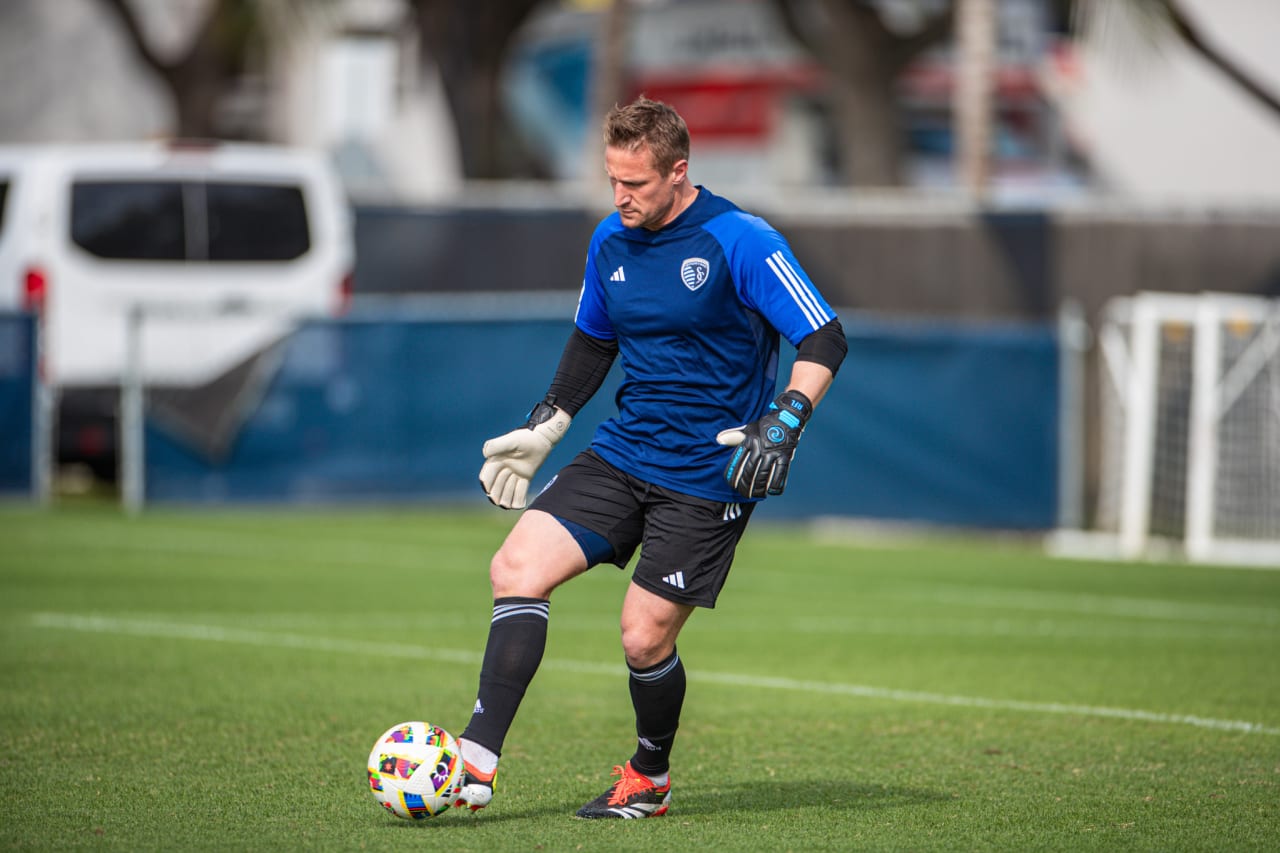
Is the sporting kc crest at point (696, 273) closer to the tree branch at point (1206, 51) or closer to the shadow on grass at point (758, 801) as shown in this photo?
the shadow on grass at point (758, 801)

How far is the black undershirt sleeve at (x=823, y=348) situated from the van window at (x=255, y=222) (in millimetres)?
11716

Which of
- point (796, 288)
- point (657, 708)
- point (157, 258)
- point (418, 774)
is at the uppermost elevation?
point (157, 258)

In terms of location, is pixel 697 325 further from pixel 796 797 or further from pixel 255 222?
pixel 255 222

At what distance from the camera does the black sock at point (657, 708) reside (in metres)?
6.49

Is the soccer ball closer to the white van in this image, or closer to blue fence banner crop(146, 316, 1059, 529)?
blue fence banner crop(146, 316, 1059, 529)

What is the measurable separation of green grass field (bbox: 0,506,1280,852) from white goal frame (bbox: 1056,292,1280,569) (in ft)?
3.06

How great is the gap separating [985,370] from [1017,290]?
3.47m

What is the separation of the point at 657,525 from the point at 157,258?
11.6 meters

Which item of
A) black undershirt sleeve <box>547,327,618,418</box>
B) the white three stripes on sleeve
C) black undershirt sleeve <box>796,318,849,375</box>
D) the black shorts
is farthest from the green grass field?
the white three stripes on sleeve

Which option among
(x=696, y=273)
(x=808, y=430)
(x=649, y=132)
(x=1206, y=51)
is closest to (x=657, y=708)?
(x=696, y=273)

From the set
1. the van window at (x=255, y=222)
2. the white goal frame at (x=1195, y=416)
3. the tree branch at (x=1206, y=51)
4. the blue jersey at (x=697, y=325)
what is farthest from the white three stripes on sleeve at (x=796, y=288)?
the tree branch at (x=1206, y=51)

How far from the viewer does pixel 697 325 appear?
6.42 m

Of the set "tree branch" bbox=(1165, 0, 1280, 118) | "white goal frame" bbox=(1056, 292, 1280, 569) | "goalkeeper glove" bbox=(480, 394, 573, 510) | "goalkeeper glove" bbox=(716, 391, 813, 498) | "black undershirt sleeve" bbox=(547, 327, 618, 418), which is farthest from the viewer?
"tree branch" bbox=(1165, 0, 1280, 118)

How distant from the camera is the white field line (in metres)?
8.63
